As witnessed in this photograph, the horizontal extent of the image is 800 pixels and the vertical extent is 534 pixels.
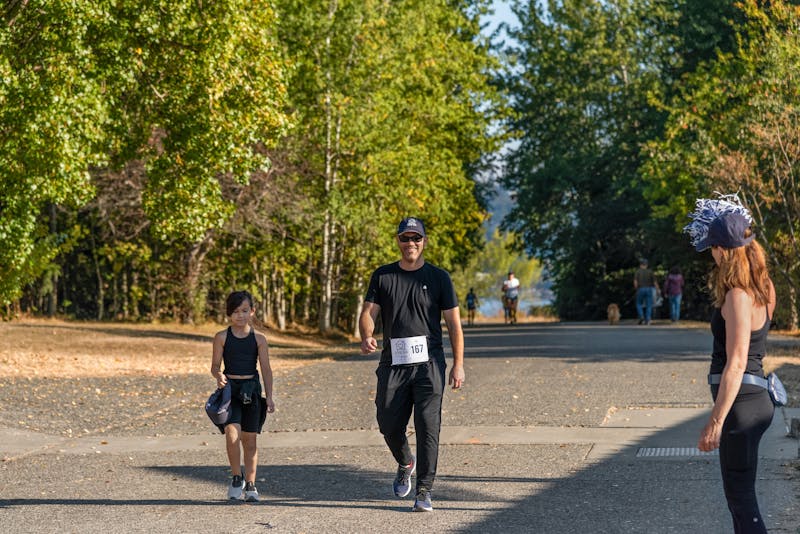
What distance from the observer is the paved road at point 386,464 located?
8023mm

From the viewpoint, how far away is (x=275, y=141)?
76.0 feet

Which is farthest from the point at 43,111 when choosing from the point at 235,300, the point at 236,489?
the point at 236,489

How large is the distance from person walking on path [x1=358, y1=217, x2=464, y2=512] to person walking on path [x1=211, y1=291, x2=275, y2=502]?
0.85 meters

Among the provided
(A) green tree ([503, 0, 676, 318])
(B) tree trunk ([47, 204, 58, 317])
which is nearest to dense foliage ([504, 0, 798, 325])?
(A) green tree ([503, 0, 676, 318])

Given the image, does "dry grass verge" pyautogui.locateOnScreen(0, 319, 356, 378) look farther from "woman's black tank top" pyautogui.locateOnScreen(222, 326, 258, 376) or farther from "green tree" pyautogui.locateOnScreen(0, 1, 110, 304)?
"woman's black tank top" pyautogui.locateOnScreen(222, 326, 258, 376)

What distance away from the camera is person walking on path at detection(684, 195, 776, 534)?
5547 millimetres

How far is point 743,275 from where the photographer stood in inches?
221

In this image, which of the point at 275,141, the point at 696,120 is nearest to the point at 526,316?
the point at 696,120

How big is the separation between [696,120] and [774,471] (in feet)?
86.9

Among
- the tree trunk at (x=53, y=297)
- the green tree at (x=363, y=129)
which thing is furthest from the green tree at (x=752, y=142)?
the tree trunk at (x=53, y=297)

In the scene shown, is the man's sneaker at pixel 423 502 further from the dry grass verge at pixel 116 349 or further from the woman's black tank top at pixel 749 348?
the dry grass verge at pixel 116 349

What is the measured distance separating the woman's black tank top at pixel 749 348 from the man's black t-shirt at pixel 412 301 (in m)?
2.81

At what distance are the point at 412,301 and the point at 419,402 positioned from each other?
0.66 metres

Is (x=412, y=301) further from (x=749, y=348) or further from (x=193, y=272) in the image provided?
(x=193, y=272)
